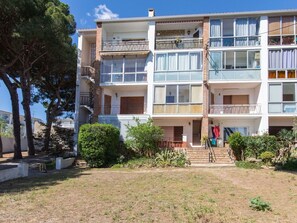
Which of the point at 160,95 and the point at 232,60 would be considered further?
the point at 160,95

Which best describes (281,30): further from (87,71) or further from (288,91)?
(87,71)

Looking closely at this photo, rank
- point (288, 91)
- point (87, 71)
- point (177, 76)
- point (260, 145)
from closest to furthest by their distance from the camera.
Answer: point (260, 145), point (288, 91), point (177, 76), point (87, 71)

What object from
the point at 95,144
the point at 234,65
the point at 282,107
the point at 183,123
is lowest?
the point at 95,144

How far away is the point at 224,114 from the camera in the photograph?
26.4m

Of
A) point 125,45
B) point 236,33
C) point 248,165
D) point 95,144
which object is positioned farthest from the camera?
point 125,45

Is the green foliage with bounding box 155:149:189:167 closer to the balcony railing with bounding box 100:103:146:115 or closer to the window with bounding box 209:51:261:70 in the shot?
the balcony railing with bounding box 100:103:146:115

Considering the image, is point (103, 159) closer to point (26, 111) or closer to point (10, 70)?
point (26, 111)

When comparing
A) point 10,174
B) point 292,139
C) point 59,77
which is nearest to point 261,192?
point 292,139

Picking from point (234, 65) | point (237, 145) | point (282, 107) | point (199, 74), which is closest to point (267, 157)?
point (237, 145)

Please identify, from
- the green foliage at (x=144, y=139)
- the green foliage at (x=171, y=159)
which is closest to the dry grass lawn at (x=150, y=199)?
the green foliage at (x=171, y=159)

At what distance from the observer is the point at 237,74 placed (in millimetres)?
26172

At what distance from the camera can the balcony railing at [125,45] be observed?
91.7ft

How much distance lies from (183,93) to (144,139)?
6.31 metres

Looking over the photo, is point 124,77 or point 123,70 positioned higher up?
point 123,70
